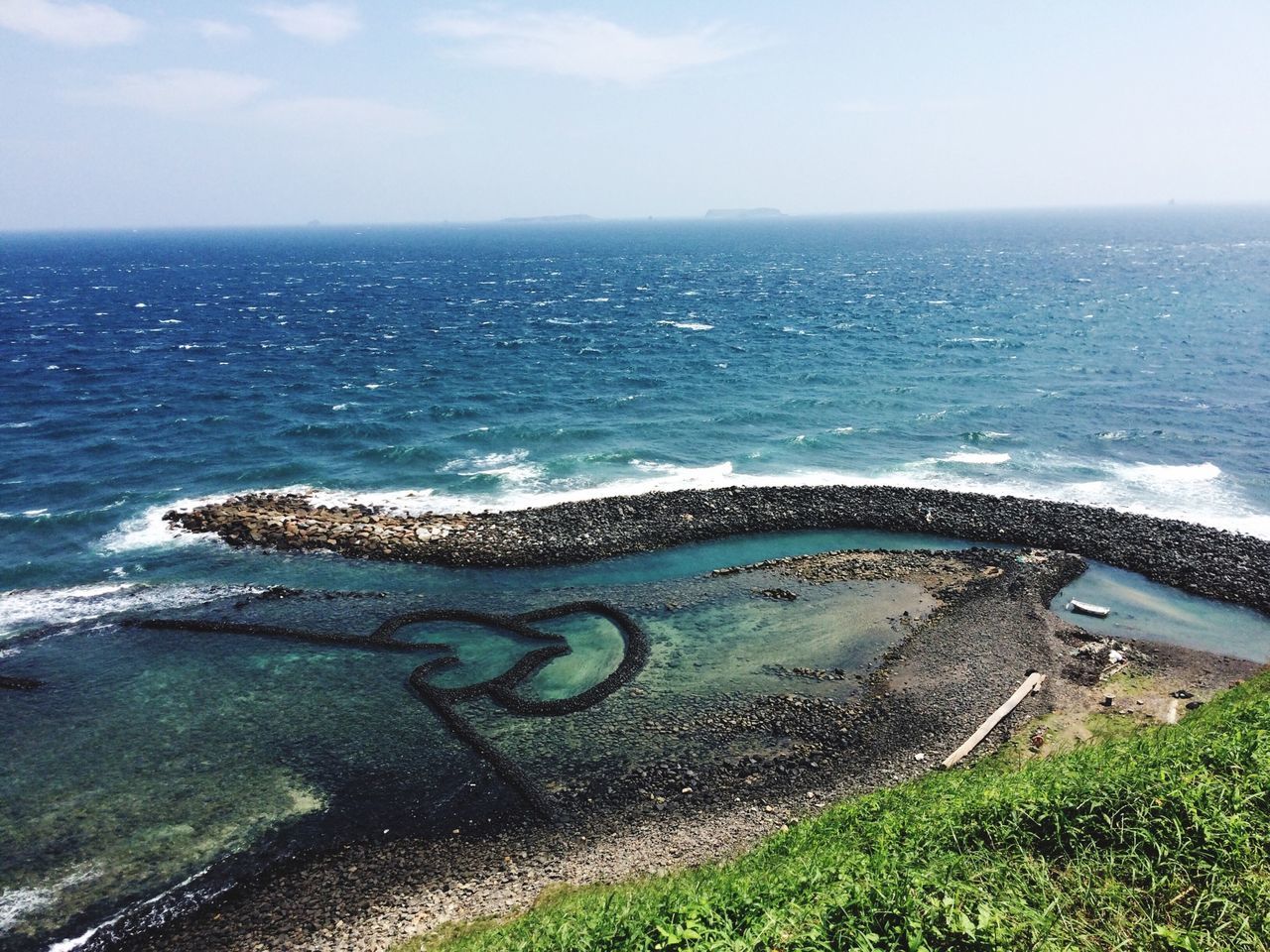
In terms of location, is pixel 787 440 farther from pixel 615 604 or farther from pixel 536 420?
pixel 615 604

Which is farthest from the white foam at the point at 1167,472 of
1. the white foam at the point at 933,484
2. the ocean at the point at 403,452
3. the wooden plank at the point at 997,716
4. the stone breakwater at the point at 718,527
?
the wooden plank at the point at 997,716

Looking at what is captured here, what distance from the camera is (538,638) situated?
35406mm

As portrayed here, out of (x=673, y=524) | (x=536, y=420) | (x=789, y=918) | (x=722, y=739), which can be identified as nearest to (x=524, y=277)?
Answer: (x=536, y=420)

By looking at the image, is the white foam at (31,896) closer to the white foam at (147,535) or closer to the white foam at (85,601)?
the white foam at (85,601)

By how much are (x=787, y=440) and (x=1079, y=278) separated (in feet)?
439

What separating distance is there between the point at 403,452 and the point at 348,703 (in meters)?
33.8

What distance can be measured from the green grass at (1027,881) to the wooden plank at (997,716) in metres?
8.54

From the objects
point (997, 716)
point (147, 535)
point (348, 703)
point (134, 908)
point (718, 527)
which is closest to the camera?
point (134, 908)

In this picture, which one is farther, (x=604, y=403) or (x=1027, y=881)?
(x=604, y=403)

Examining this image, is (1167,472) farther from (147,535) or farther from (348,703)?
(147,535)

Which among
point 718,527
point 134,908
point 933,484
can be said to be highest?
point 933,484

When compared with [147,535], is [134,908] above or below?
below

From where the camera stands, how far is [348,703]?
30672 millimetres

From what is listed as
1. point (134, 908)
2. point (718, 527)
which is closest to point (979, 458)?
point (718, 527)
